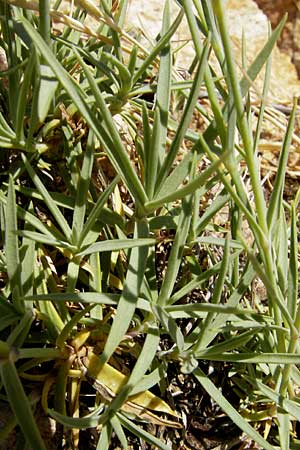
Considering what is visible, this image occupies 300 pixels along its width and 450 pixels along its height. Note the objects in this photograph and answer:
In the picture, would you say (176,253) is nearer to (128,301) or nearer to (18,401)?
(128,301)

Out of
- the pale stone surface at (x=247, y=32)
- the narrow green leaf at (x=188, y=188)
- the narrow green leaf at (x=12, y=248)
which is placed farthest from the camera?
the pale stone surface at (x=247, y=32)

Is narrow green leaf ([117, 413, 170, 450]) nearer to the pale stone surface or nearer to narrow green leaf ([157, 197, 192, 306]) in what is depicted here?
narrow green leaf ([157, 197, 192, 306])

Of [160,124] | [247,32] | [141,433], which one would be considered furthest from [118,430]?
[247,32]

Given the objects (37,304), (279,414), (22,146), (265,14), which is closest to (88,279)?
(37,304)

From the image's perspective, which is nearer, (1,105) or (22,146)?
(22,146)

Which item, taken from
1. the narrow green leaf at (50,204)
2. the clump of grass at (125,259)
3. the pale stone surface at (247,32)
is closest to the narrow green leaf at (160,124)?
the clump of grass at (125,259)

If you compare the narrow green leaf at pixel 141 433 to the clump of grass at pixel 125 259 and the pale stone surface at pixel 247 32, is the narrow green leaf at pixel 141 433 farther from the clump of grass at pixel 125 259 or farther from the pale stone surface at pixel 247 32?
the pale stone surface at pixel 247 32

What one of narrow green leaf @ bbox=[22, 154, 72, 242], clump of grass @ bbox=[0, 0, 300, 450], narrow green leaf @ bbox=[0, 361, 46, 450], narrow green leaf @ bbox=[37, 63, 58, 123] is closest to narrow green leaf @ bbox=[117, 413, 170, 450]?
clump of grass @ bbox=[0, 0, 300, 450]

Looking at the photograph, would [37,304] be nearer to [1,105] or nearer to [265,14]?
[1,105]

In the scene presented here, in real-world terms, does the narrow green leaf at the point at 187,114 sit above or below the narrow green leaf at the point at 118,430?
above
